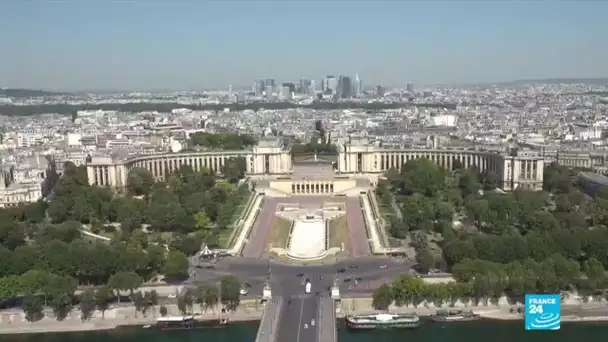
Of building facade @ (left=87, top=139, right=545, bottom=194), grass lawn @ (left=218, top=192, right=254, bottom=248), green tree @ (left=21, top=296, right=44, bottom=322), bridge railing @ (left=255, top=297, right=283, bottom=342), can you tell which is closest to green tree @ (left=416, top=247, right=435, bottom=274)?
bridge railing @ (left=255, top=297, right=283, bottom=342)

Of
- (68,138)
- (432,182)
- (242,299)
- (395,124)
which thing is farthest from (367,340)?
(395,124)

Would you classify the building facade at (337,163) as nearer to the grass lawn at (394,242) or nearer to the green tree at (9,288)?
the grass lawn at (394,242)

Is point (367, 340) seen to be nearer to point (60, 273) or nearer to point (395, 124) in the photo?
point (60, 273)

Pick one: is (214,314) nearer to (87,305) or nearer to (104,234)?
(87,305)

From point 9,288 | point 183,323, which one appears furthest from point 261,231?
point 9,288

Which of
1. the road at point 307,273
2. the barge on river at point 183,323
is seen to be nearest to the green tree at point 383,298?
the road at point 307,273
